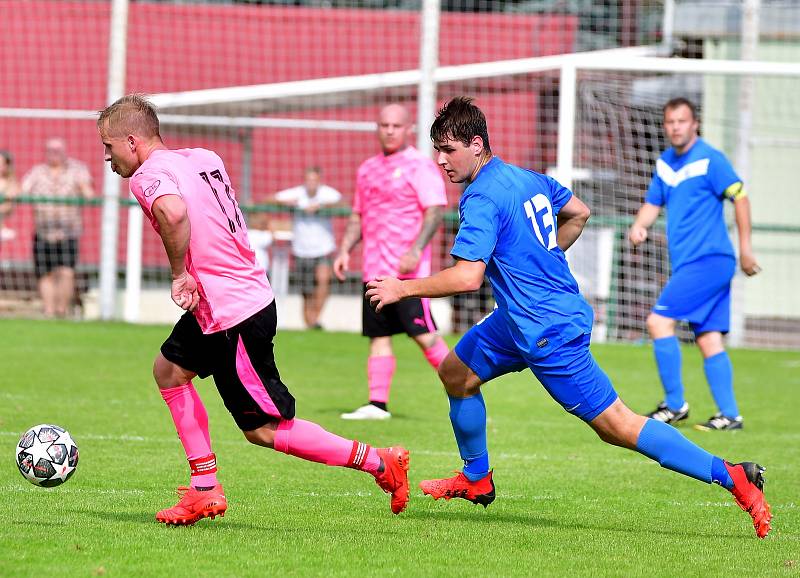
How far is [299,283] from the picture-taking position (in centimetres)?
1748

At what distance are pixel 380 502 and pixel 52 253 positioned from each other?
11562 mm

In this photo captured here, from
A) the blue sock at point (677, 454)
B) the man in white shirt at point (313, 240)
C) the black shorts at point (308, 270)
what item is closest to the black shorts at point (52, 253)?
the man in white shirt at point (313, 240)

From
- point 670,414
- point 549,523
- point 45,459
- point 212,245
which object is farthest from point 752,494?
point 670,414

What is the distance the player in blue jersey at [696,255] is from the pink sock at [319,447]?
426 cm

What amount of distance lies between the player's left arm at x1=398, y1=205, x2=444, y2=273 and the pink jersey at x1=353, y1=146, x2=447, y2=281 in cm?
21

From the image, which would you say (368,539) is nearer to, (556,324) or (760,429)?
(556,324)

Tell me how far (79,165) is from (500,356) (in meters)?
12.4

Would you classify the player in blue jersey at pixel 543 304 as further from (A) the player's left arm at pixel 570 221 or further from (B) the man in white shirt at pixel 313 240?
(B) the man in white shirt at pixel 313 240

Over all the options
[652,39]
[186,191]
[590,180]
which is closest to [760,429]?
[186,191]

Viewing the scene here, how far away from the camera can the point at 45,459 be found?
5.62 m

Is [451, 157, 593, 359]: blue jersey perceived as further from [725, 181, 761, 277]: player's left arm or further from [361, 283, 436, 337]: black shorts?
[725, 181, 761, 277]: player's left arm

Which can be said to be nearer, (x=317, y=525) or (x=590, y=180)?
→ (x=317, y=525)

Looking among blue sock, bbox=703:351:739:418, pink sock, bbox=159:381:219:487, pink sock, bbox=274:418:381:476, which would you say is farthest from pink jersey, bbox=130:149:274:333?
blue sock, bbox=703:351:739:418

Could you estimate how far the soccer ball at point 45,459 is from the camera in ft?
18.4
